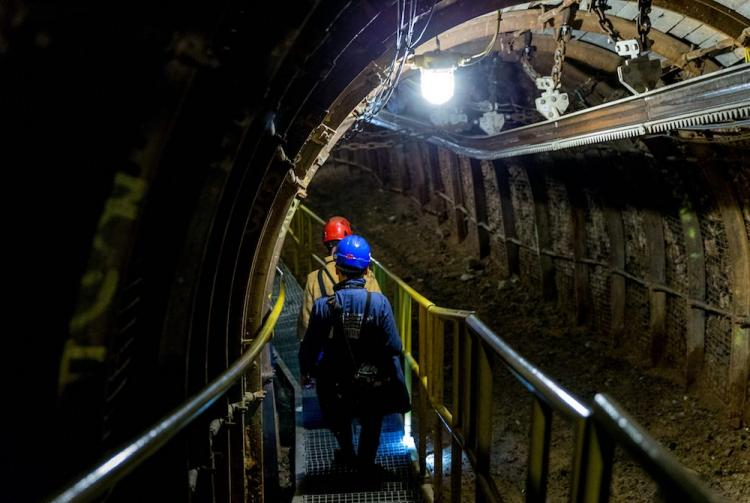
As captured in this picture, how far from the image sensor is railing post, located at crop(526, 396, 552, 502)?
77.9 inches

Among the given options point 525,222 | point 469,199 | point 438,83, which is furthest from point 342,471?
point 469,199

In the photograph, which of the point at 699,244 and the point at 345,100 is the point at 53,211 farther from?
the point at 699,244

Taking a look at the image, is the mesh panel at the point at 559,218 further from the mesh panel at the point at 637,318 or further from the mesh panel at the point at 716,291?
the mesh panel at the point at 716,291

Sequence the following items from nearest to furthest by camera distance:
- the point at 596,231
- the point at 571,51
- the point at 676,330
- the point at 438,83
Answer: the point at 438,83
the point at 571,51
the point at 676,330
the point at 596,231

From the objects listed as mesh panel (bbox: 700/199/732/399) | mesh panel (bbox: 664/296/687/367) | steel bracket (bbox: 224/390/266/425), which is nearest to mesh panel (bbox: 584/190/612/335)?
mesh panel (bbox: 664/296/687/367)

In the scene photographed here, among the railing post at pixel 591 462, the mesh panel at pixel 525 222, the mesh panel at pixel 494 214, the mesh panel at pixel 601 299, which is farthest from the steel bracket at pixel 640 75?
the mesh panel at pixel 494 214

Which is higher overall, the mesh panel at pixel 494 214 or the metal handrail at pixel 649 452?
the mesh panel at pixel 494 214

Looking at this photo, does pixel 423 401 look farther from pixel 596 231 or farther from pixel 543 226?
pixel 543 226

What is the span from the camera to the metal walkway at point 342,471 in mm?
4402

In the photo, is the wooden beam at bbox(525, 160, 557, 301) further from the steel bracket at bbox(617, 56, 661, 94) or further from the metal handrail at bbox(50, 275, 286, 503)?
the metal handrail at bbox(50, 275, 286, 503)

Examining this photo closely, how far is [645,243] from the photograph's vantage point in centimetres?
735

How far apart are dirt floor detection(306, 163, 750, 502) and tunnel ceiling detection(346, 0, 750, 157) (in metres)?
3.34

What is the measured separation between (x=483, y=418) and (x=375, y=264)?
451cm

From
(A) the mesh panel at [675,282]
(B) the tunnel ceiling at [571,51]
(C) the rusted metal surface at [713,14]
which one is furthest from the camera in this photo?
(A) the mesh panel at [675,282]
